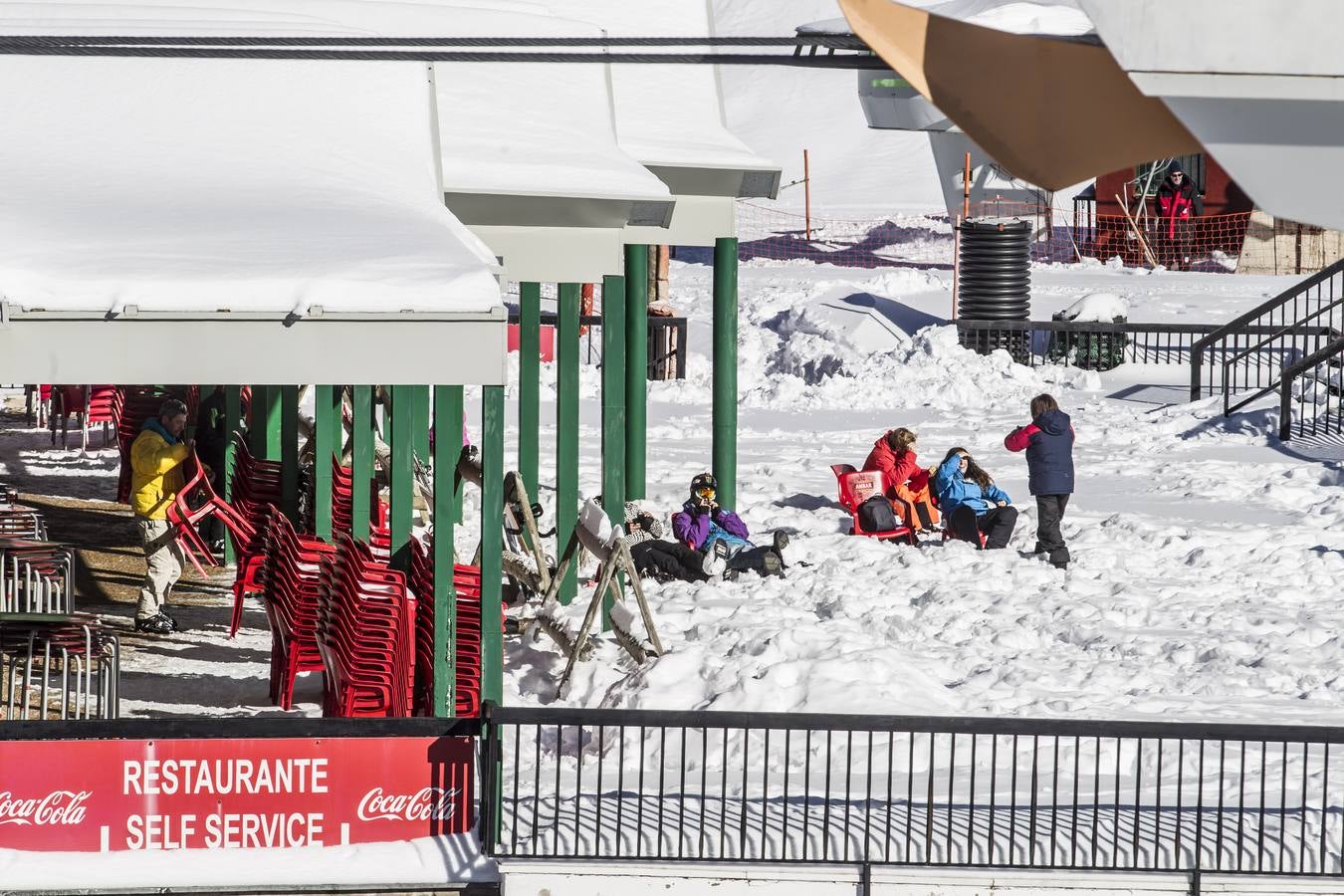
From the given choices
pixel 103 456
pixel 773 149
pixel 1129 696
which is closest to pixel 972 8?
pixel 1129 696

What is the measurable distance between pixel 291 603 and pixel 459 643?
3.93 feet

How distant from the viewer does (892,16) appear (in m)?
3.40

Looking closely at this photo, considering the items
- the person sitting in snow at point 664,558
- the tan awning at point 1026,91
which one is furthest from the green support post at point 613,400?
the tan awning at point 1026,91

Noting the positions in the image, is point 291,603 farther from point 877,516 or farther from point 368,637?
point 877,516

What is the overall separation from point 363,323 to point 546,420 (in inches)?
577

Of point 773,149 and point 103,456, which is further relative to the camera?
point 773,149

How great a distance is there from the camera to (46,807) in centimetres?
714

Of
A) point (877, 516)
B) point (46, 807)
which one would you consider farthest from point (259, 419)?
point (46, 807)

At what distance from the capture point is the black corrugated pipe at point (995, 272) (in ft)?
86.8

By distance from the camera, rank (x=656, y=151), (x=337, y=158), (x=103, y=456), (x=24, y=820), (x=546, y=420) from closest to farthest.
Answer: (x=24, y=820) < (x=337, y=158) < (x=656, y=151) < (x=103, y=456) < (x=546, y=420)

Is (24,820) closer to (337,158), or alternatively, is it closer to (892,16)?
(337,158)

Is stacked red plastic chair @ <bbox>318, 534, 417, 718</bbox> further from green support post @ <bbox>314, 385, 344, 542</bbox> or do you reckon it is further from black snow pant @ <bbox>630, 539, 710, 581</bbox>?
black snow pant @ <bbox>630, 539, 710, 581</bbox>

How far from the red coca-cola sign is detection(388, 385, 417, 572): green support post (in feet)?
8.24

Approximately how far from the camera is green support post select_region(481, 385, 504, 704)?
339 inches
